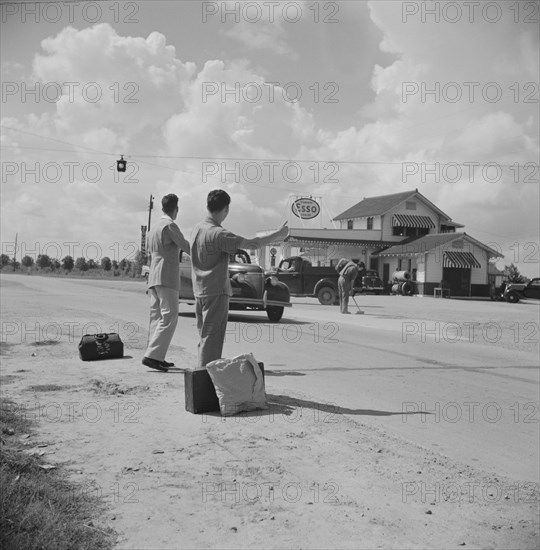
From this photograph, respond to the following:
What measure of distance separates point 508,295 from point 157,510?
43008 millimetres

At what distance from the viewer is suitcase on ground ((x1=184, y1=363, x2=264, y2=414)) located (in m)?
5.76

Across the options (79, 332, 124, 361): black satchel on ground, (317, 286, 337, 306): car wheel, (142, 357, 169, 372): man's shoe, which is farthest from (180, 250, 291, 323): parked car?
(317, 286, 337, 306): car wheel

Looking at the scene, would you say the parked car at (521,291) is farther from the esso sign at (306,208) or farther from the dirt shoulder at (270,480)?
the dirt shoulder at (270,480)

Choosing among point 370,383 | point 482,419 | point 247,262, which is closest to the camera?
point 482,419

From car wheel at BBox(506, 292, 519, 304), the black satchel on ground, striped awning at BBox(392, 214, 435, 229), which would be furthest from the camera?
striped awning at BBox(392, 214, 435, 229)

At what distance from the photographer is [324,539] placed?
350cm

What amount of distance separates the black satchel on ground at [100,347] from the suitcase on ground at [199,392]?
3.36 metres

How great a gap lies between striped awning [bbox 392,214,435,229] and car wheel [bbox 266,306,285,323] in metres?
39.4

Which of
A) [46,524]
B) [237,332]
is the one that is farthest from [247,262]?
[46,524]

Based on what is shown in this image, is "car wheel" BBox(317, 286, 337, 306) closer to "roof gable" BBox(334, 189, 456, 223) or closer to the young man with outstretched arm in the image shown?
the young man with outstretched arm

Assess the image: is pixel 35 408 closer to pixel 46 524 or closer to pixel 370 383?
pixel 46 524

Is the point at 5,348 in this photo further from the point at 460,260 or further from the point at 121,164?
the point at 460,260

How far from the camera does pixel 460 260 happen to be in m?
48.0

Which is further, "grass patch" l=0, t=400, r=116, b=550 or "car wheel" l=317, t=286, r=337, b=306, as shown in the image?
"car wheel" l=317, t=286, r=337, b=306
